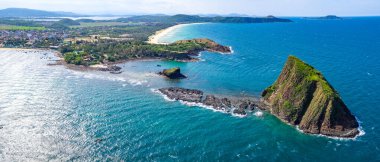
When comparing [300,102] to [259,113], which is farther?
[259,113]

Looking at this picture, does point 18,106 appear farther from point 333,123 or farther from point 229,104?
point 333,123

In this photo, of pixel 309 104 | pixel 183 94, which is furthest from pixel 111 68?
pixel 309 104

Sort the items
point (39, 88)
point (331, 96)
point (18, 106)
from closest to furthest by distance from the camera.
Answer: point (331, 96) < point (18, 106) < point (39, 88)

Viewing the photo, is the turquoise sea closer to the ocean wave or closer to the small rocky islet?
the ocean wave

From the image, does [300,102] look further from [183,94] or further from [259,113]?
[183,94]

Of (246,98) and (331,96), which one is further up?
(331,96)

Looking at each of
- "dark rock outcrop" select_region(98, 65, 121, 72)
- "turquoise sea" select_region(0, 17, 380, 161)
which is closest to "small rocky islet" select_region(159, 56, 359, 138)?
"turquoise sea" select_region(0, 17, 380, 161)

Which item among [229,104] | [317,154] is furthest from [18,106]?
[317,154]
